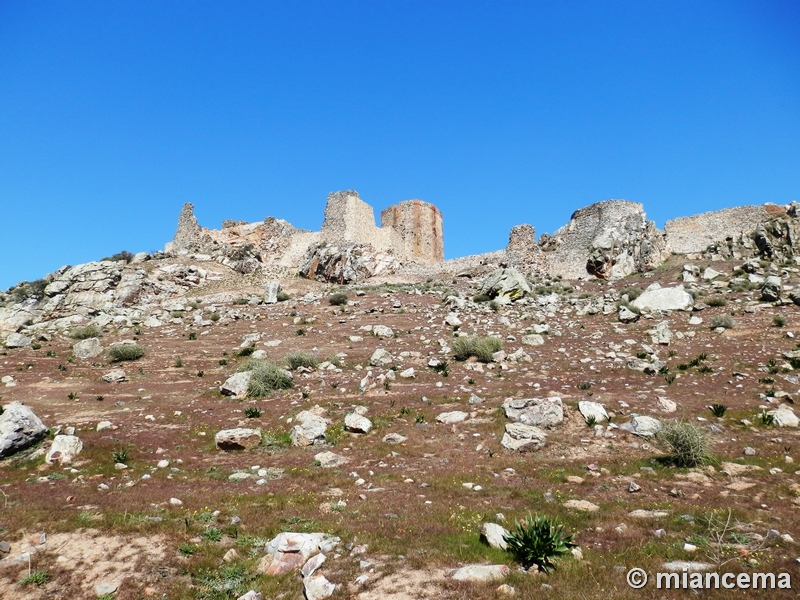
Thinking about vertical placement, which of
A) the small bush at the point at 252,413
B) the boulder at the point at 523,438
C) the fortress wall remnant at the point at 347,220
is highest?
the fortress wall remnant at the point at 347,220

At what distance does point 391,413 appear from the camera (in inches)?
540

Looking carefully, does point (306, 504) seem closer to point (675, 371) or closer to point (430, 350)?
point (430, 350)

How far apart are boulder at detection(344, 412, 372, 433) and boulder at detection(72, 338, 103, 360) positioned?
→ 56.3 feet

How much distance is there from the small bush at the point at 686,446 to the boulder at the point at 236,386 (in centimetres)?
1341

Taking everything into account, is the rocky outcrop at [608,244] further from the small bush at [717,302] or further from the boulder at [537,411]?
the boulder at [537,411]

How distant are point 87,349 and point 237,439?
1603 centimetres

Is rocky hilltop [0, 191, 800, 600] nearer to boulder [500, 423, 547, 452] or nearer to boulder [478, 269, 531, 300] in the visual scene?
boulder [500, 423, 547, 452]

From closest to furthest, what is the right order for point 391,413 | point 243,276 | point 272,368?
point 391,413
point 272,368
point 243,276

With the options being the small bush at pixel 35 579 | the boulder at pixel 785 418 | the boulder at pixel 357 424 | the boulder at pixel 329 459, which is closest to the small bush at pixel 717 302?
the boulder at pixel 785 418

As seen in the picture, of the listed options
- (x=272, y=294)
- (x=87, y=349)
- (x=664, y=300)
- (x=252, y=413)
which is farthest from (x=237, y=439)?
(x=272, y=294)

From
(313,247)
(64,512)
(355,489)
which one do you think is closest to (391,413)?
(355,489)

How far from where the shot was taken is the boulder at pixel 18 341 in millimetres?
24516

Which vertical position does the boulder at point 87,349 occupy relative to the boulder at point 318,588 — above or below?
above

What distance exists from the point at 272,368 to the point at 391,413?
601cm
